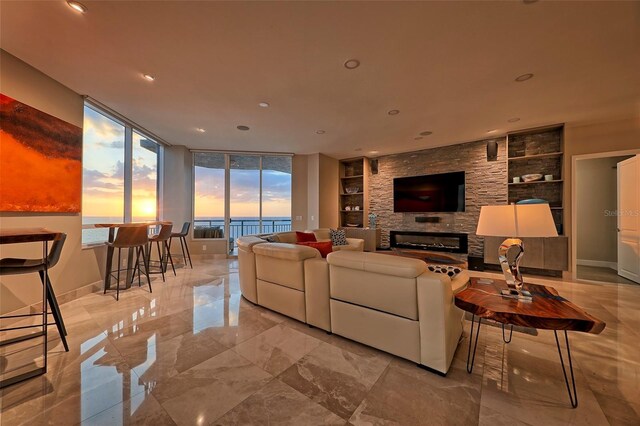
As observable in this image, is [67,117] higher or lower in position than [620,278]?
higher

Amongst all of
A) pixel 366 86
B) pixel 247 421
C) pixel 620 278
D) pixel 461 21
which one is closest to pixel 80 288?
pixel 247 421

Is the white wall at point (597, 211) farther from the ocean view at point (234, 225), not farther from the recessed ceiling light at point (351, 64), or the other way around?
the ocean view at point (234, 225)

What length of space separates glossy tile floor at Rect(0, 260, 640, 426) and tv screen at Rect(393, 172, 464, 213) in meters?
3.38

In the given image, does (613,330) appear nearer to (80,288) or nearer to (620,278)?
(620,278)

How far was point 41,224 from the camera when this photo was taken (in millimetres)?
2719

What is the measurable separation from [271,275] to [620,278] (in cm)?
621

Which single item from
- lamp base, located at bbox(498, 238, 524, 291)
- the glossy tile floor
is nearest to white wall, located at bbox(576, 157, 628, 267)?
the glossy tile floor

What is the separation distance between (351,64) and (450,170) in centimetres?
423

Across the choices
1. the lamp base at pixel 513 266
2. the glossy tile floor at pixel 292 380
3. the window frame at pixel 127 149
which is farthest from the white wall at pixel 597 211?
the window frame at pixel 127 149

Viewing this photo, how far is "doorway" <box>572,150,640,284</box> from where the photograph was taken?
500 centimetres

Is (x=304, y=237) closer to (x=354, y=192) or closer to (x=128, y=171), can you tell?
(x=354, y=192)

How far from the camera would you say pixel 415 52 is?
232cm

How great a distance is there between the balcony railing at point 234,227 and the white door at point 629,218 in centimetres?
673

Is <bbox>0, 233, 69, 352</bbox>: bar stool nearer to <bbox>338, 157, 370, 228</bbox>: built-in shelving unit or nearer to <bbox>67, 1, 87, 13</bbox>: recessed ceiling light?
<bbox>67, 1, 87, 13</bbox>: recessed ceiling light
